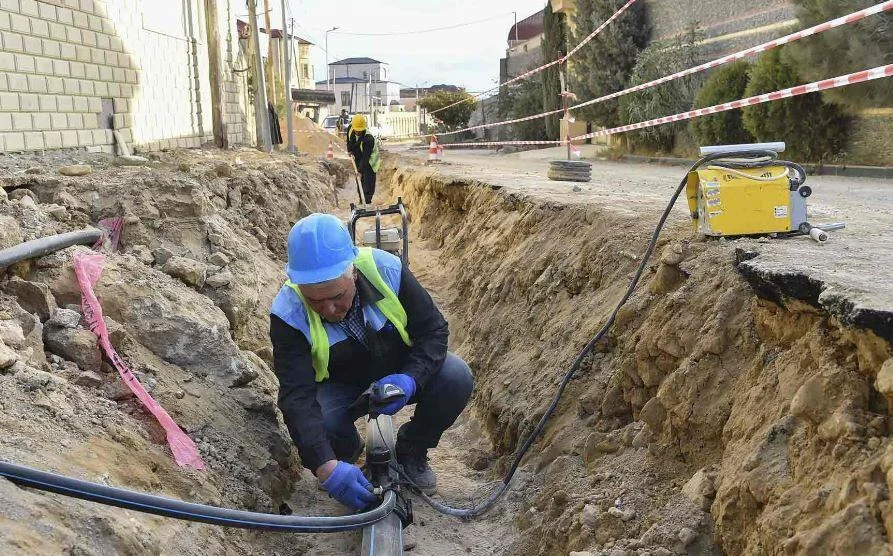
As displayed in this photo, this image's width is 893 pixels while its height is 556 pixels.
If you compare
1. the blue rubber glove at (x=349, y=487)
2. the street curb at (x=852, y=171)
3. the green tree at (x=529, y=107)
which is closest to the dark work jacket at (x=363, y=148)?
the street curb at (x=852, y=171)

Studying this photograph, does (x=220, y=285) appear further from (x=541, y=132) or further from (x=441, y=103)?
(x=441, y=103)

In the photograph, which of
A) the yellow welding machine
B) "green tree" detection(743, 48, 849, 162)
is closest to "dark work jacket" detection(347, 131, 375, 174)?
"green tree" detection(743, 48, 849, 162)

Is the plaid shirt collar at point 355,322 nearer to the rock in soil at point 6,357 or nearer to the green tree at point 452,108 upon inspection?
the rock in soil at point 6,357

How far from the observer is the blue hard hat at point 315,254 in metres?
3.04

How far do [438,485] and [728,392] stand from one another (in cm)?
180

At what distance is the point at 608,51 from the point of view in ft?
66.1

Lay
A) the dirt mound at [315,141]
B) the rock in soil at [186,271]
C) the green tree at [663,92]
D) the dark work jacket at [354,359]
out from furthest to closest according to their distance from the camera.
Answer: the dirt mound at [315,141]
the green tree at [663,92]
the rock in soil at [186,271]
the dark work jacket at [354,359]

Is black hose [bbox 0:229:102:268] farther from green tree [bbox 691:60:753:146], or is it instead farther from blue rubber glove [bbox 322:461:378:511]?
green tree [bbox 691:60:753:146]

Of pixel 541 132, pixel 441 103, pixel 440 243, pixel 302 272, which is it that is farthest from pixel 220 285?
pixel 441 103

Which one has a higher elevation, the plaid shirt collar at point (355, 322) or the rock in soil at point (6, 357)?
the rock in soil at point (6, 357)

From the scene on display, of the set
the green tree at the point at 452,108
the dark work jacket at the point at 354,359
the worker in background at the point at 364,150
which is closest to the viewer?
the dark work jacket at the point at 354,359

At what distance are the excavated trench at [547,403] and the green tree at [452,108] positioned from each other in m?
34.9

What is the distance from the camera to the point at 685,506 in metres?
2.48

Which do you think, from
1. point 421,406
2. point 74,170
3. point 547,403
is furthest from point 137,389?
point 74,170
